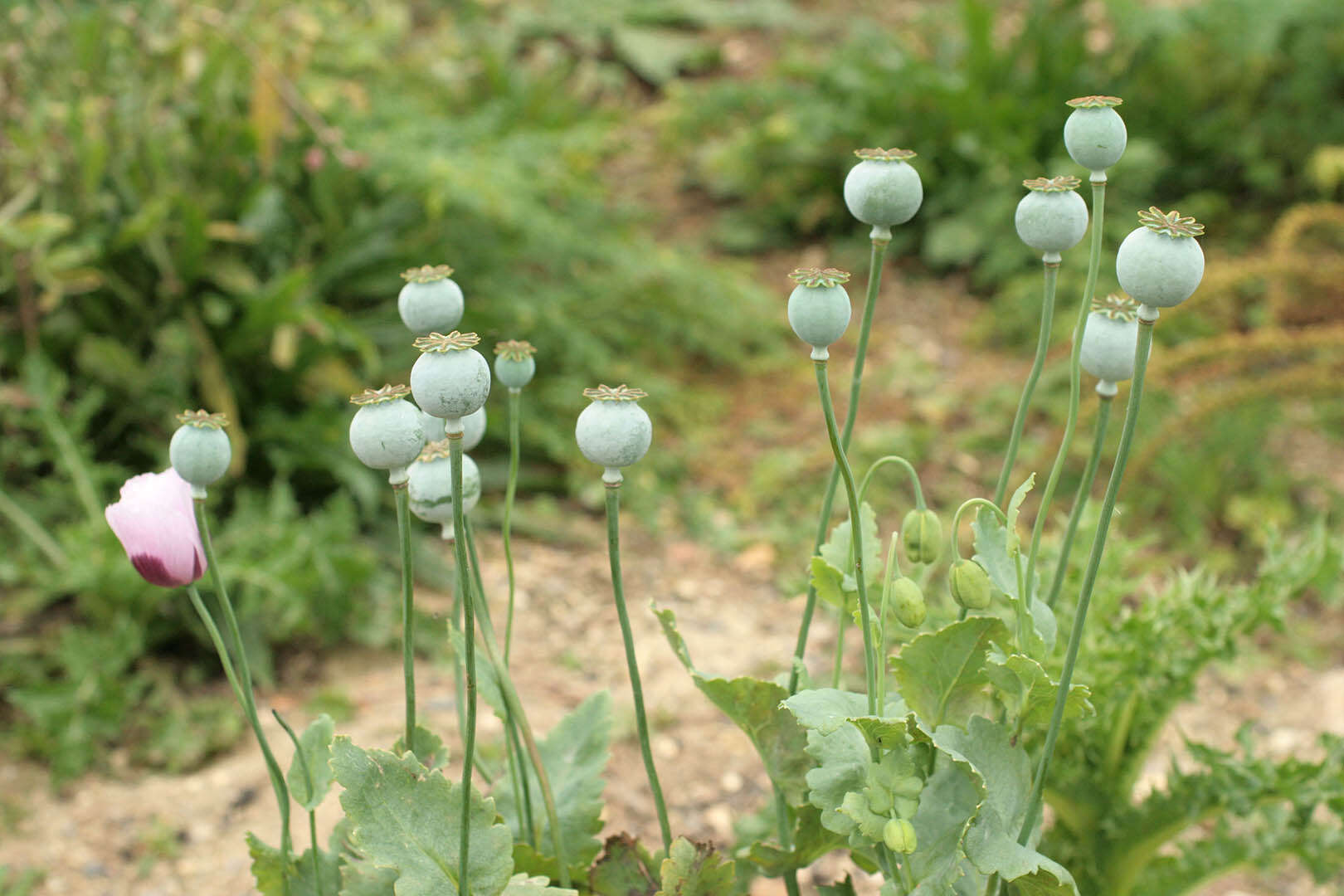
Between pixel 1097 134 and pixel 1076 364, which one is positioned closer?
pixel 1097 134

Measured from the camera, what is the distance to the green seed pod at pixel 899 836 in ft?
2.74

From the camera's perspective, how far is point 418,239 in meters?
2.73

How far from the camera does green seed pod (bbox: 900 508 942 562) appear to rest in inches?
38.1

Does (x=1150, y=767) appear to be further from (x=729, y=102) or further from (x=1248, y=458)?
(x=729, y=102)

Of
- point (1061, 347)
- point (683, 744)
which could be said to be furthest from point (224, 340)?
point (1061, 347)

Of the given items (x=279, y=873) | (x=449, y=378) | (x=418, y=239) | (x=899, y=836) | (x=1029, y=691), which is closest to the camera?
(x=449, y=378)

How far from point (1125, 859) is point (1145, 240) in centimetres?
86

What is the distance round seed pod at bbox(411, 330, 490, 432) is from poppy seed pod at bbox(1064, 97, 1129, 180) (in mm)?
434

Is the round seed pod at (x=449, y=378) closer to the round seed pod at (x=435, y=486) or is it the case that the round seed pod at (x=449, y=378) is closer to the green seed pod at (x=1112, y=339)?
the round seed pod at (x=435, y=486)

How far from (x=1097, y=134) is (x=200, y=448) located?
648 mm

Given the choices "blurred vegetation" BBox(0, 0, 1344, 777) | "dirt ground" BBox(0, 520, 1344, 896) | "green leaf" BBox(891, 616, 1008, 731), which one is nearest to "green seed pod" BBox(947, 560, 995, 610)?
"green leaf" BBox(891, 616, 1008, 731)

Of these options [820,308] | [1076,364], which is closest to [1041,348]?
[1076,364]

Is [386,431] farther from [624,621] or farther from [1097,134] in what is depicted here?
[1097,134]

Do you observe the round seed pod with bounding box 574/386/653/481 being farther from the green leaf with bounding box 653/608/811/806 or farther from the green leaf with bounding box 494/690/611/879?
the green leaf with bounding box 494/690/611/879
